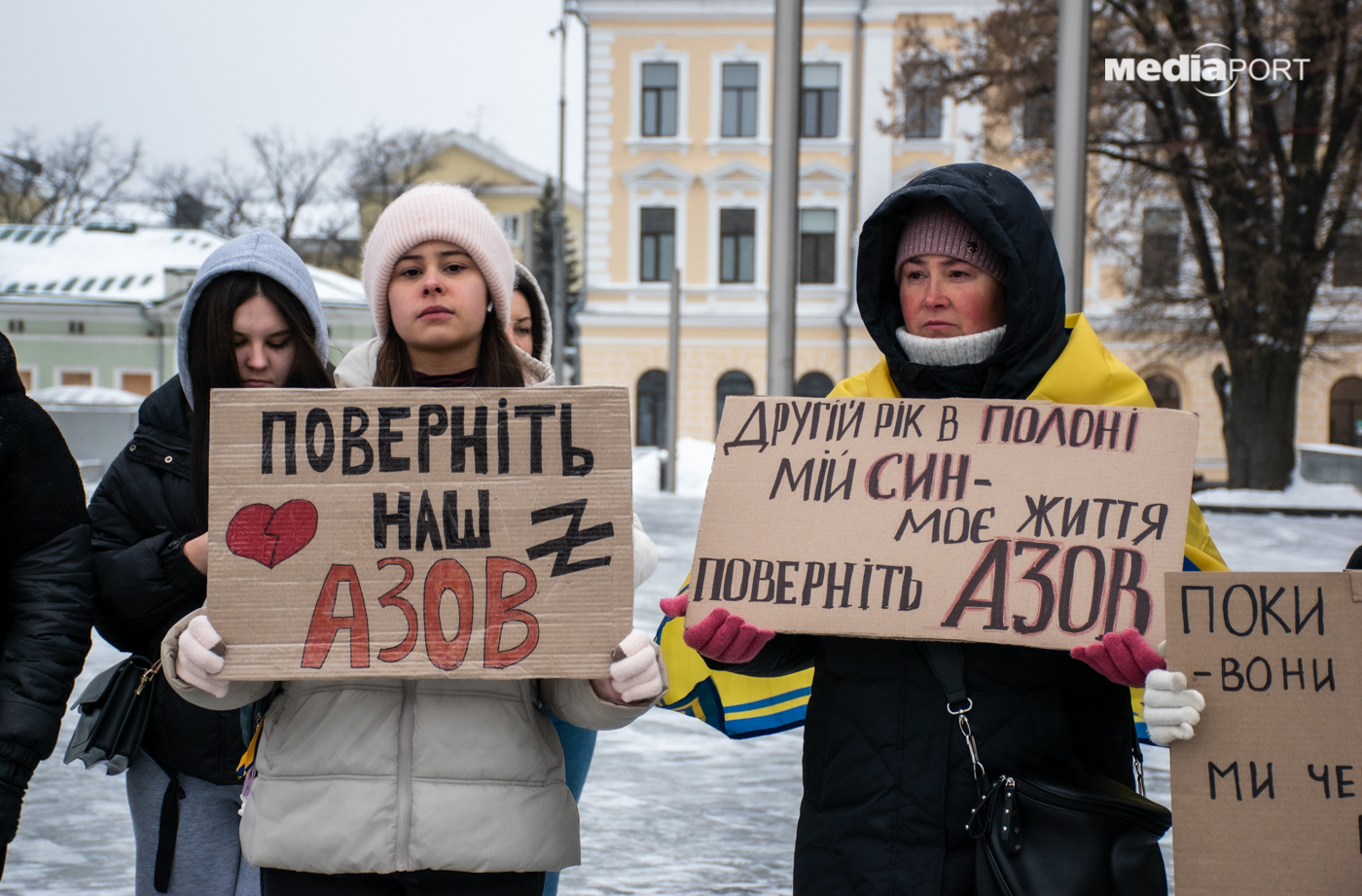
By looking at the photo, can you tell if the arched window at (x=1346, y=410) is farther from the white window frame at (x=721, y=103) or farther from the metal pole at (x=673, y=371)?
the metal pole at (x=673, y=371)

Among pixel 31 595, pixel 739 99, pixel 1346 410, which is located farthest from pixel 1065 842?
pixel 1346 410

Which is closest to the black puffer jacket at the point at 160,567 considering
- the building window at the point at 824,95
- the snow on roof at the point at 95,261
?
the building window at the point at 824,95

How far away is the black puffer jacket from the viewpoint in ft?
7.59

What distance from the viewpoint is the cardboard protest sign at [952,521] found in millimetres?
2082

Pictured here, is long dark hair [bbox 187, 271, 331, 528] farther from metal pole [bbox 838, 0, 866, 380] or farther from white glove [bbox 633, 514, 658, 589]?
metal pole [bbox 838, 0, 866, 380]

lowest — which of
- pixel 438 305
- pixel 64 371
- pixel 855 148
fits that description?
pixel 64 371

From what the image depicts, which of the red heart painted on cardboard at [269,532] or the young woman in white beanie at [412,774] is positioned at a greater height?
the red heart painted on cardboard at [269,532]

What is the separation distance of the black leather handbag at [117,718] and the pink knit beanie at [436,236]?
817mm

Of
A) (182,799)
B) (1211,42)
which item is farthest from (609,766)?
(1211,42)

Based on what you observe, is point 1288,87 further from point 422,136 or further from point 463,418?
point 422,136

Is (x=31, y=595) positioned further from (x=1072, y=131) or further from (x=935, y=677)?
(x=1072, y=131)

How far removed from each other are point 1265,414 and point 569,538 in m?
19.7

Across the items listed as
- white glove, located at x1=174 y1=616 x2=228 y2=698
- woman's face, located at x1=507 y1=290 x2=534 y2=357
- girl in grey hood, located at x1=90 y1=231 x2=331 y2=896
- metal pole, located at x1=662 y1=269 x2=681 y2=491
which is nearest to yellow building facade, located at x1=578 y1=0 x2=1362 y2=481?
metal pole, located at x1=662 y1=269 x2=681 y2=491

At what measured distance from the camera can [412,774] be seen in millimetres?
2006
